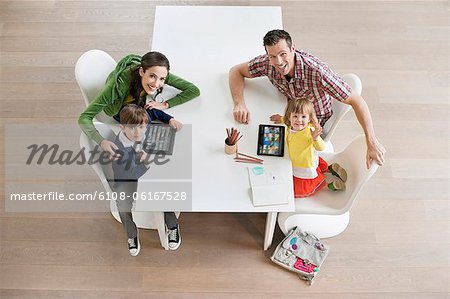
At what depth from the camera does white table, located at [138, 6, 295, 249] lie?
2125mm

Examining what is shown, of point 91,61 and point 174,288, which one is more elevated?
point 91,61

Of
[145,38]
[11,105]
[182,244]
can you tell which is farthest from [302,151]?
[11,105]

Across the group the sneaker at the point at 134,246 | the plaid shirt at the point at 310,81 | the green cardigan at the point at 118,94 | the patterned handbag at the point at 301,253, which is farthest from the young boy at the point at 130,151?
the patterned handbag at the point at 301,253

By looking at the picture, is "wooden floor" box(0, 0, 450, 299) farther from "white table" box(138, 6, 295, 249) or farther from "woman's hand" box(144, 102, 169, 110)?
"woman's hand" box(144, 102, 169, 110)

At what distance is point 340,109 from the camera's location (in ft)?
8.41

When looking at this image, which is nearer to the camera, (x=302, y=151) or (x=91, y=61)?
(x=302, y=151)

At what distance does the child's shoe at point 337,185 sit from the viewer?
A: 241 cm

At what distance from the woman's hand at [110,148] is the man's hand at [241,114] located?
1.98 feet

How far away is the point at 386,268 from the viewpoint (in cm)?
268

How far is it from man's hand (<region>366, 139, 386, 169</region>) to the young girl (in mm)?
213

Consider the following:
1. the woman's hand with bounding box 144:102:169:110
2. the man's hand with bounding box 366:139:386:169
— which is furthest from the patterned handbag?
the woman's hand with bounding box 144:102:169:110

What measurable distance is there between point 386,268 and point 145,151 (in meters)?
1.50

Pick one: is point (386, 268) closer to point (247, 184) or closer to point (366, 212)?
point (366, 212)

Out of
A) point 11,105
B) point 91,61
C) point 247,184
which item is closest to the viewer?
point 247,184
